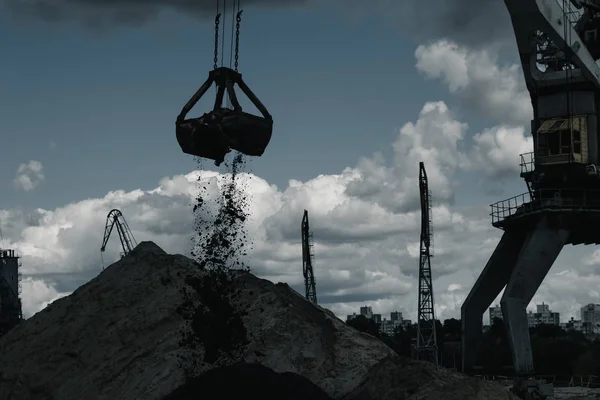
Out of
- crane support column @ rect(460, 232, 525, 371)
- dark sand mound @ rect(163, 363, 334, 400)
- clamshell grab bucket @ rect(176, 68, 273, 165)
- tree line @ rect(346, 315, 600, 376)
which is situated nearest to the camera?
clamshell grab bucket @ rect(176, 68, 273, 165)

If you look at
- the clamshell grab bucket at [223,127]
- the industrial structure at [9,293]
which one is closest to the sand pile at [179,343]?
the clamshell grab bucket at [223,127]

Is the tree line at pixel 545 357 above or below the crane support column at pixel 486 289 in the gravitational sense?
below

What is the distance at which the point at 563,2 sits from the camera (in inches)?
1906

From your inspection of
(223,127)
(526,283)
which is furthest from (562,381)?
(223,127)

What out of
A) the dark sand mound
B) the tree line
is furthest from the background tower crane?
the dark sand mound

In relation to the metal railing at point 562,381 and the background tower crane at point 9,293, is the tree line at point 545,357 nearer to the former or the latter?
the metal railing at point 562,381

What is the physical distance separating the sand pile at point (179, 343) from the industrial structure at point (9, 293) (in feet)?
199

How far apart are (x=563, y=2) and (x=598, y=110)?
6076 mm

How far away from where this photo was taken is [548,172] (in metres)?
49.2

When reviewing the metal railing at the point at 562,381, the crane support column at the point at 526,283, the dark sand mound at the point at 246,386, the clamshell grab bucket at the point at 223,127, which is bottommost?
the metal railing at the point at 562,381

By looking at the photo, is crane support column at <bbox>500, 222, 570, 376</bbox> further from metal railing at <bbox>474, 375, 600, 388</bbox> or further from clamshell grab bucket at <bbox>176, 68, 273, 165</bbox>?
clamshell grab bucket at <bbox>176, 68, 273, 165</bbox>

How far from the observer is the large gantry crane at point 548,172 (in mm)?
46625

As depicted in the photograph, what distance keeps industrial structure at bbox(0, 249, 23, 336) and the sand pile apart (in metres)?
60.7

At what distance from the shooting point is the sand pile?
33.8 m
